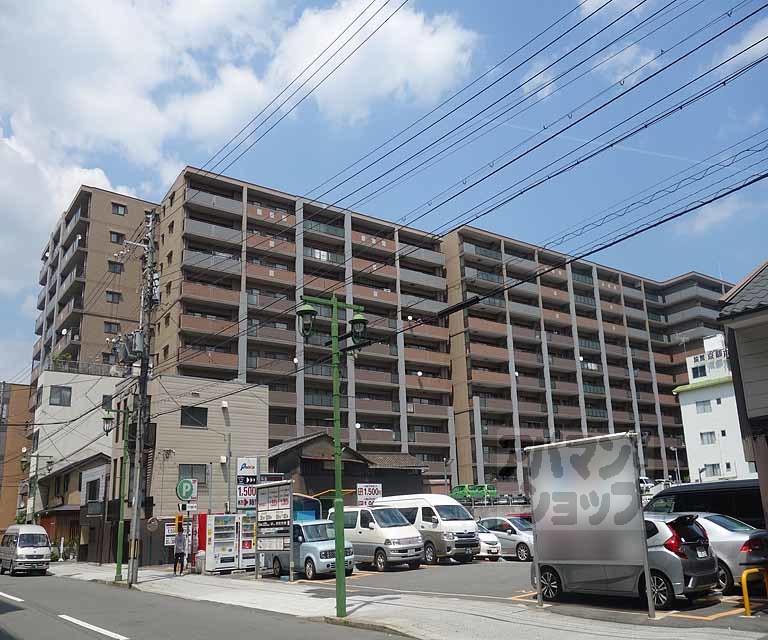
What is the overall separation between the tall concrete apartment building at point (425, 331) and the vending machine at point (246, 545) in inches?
681

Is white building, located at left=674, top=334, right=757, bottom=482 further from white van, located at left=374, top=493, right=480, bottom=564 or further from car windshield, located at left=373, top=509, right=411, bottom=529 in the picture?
car windshield, located at left=373, top=509, right=411, bottom=529

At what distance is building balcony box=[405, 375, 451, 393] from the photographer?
61531 millimetres

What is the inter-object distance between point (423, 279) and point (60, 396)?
3262 centimetres

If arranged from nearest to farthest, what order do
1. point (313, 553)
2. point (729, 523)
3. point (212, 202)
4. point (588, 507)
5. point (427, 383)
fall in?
point (588, 507) < point (729, 523) < point (313, 553) < point (212, 202) < point (427, 383)

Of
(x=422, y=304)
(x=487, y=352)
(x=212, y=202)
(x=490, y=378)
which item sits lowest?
(x=490, y=378)

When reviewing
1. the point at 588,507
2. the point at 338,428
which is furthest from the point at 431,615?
the point at 338,428

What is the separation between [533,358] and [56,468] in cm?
4368

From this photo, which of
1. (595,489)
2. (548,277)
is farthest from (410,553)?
(548,277)

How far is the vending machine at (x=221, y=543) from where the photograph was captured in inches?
1040

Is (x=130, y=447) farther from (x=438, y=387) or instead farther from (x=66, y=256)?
(x=66, y=256)

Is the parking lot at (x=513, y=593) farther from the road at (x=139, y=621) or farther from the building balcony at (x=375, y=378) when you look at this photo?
the building balcony at (x=375, y=378)

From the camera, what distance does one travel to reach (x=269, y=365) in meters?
54.2

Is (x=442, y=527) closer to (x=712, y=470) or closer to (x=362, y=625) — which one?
(x=362, y=625)

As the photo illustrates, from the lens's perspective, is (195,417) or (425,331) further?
(425,331)
